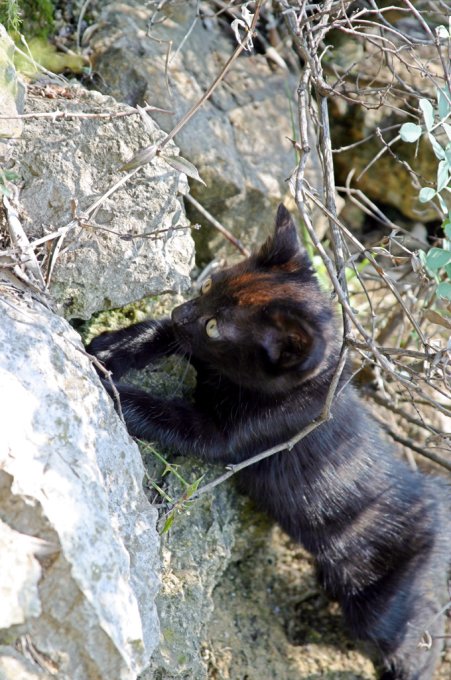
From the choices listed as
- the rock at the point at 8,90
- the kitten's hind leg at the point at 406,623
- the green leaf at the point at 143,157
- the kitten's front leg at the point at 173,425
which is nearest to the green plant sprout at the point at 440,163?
the green leaf at the point at 143,157

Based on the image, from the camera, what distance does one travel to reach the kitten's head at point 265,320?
3.56 meters

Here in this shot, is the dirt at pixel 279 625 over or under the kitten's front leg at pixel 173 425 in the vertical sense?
under

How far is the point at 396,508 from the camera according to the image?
4.46 m

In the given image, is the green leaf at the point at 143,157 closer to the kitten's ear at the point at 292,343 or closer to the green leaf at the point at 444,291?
the kitten's ear at the point at 292,343

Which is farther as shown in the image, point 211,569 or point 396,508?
point 396,508

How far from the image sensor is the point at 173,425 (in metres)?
3.73

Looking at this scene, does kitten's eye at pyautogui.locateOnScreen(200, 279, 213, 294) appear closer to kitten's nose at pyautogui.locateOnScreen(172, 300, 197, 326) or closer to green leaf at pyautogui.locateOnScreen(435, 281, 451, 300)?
kitten's nose at pyautogui.locateOnScreen(172, 300, 197, 326)

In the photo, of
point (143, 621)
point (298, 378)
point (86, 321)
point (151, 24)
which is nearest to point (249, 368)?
point (298, 378)

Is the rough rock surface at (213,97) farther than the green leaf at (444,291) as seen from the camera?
Yes

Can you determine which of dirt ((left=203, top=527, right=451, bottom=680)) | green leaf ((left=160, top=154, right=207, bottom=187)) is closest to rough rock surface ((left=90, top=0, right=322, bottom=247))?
green leaf ((left=160, top=154, right=207, bottom=187))

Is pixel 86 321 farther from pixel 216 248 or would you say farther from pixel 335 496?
pixel 335 496

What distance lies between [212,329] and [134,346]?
0.42 metres

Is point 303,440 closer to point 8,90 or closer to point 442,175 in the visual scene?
point 442,175

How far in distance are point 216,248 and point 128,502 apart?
7.96 feet
